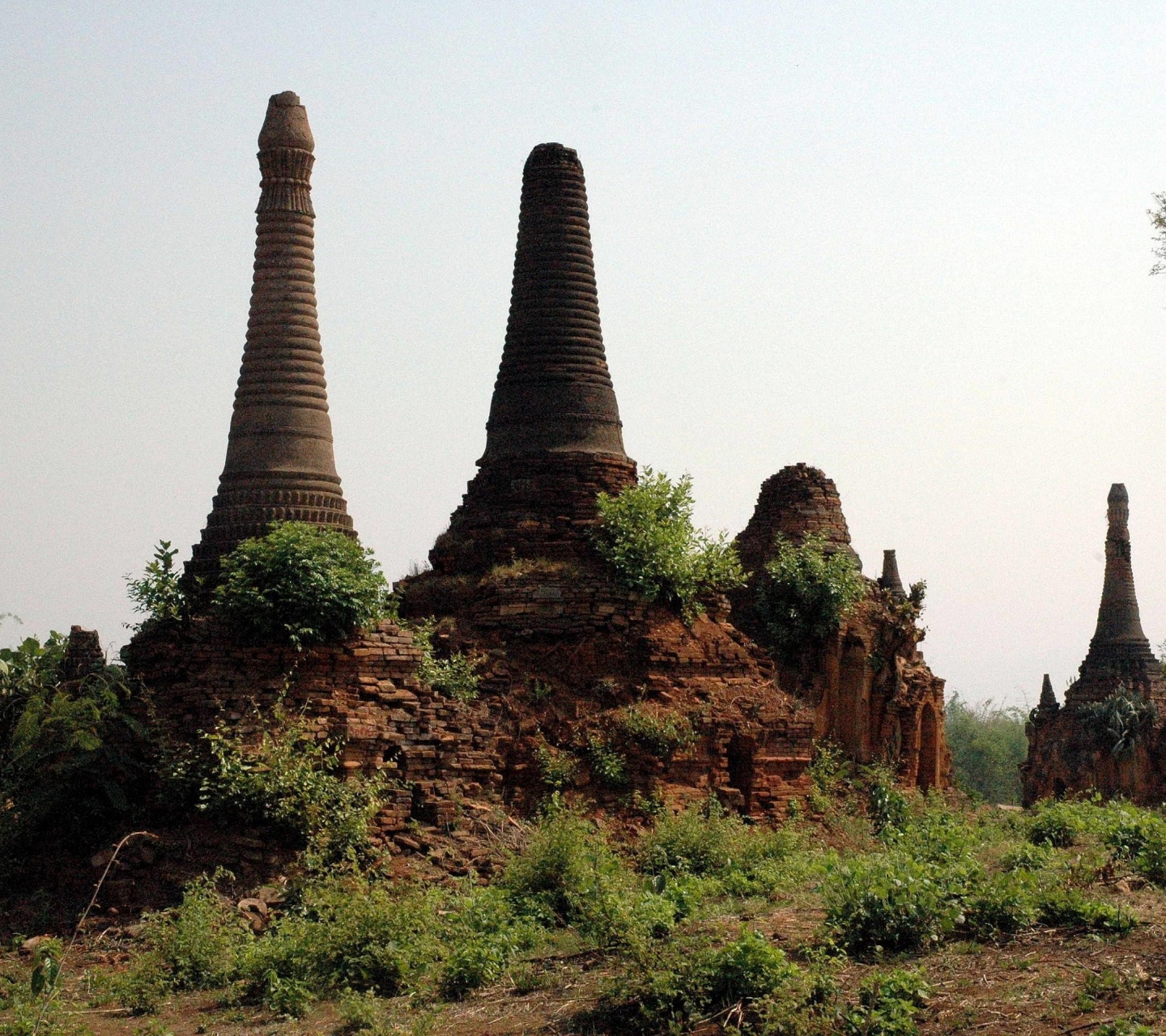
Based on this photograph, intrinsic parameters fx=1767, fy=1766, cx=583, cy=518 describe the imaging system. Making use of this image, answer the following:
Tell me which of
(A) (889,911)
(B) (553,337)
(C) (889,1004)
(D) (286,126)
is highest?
(D) (286,126)

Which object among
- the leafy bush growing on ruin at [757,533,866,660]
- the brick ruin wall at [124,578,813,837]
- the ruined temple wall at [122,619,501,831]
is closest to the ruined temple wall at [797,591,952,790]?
the leafy bush growing on ruin at [757,533,866,660]

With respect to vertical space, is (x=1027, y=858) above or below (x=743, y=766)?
below

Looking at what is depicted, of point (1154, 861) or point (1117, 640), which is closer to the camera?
point (1154, 861)

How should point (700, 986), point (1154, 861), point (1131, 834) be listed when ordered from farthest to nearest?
1. point (1131, 834)
2. point (1154, 861)
3. point (700, 986)

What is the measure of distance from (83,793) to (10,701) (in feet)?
3.93

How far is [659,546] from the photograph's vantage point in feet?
61.1

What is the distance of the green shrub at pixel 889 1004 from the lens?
10602mm

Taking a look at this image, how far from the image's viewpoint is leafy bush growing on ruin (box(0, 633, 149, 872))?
50.1ft

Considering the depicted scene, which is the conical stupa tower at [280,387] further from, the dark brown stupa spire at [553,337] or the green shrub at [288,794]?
the dark brown stupa spire at [553,337]

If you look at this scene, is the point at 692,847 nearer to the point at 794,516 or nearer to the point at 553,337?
the point at 553,337

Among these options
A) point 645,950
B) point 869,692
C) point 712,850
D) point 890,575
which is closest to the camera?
point 645,950

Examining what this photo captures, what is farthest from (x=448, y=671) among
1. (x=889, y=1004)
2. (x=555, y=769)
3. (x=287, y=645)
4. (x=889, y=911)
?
(x=889, y=1004)

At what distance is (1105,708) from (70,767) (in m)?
23.1

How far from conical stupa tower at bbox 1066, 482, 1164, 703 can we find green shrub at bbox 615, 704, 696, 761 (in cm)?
1876
